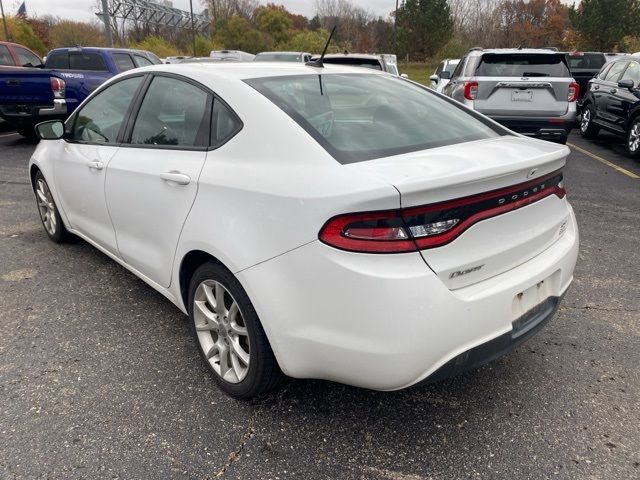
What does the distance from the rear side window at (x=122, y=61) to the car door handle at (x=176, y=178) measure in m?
8.53

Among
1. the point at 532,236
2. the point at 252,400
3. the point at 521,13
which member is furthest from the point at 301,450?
the point at 521,13

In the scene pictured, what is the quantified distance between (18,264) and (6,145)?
6.80m

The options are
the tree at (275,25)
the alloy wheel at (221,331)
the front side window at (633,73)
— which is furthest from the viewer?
the tree at (275,25)

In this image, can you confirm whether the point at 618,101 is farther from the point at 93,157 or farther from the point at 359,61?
the point at 93,157

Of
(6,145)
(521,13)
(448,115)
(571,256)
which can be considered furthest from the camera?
(521,13)

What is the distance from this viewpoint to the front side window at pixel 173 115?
2539mm

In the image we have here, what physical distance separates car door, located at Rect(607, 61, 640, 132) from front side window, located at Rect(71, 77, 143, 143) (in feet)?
25.8

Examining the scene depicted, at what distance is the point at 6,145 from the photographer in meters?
9.62

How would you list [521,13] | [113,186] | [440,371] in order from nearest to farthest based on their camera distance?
[440,371] < [113,186] < [521,13]

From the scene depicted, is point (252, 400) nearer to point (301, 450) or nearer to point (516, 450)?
point (301, 450)

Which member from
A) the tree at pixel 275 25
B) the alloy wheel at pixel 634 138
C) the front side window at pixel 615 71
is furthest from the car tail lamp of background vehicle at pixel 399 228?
the tree at pixel 275 25

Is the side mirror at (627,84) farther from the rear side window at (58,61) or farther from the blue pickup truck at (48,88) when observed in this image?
the rear side window at (58,61)

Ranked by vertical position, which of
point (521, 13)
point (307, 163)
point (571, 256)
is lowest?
point (571, 256)

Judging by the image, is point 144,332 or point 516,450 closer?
point 516,450
